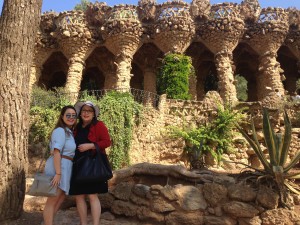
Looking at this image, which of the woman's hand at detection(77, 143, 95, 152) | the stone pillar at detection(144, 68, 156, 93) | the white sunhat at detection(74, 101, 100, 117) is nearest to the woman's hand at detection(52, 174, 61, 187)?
the woman's hand at detection(77, 143, 95, 152)

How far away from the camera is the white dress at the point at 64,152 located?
292 centimetres

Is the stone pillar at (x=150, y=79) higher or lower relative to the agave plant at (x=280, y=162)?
higher

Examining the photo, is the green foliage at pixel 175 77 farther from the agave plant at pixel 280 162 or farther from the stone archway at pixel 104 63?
the agave plant at pixel 280 162

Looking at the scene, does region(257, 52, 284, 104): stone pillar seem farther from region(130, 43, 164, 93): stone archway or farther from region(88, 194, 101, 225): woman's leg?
region(88, 194, 101, 225): woman's leg

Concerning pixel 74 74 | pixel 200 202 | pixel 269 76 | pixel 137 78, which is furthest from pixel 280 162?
pixel 137 78

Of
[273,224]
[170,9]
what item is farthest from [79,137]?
[170,9]

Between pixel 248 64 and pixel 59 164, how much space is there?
1648cm

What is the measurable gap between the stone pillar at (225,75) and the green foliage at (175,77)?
1.63 m

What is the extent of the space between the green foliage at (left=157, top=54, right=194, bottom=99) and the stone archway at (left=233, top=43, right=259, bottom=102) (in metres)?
4.57

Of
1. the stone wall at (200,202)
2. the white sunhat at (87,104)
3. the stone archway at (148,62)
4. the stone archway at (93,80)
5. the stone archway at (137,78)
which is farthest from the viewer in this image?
the stone archway at (93,80)

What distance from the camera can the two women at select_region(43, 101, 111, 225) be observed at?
2.92 m

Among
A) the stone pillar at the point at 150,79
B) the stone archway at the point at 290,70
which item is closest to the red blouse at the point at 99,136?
the stone pillar at the point at 150,79

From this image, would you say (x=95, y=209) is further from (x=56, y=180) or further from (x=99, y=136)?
(x=99, y=136)

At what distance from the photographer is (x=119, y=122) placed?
347 inches
